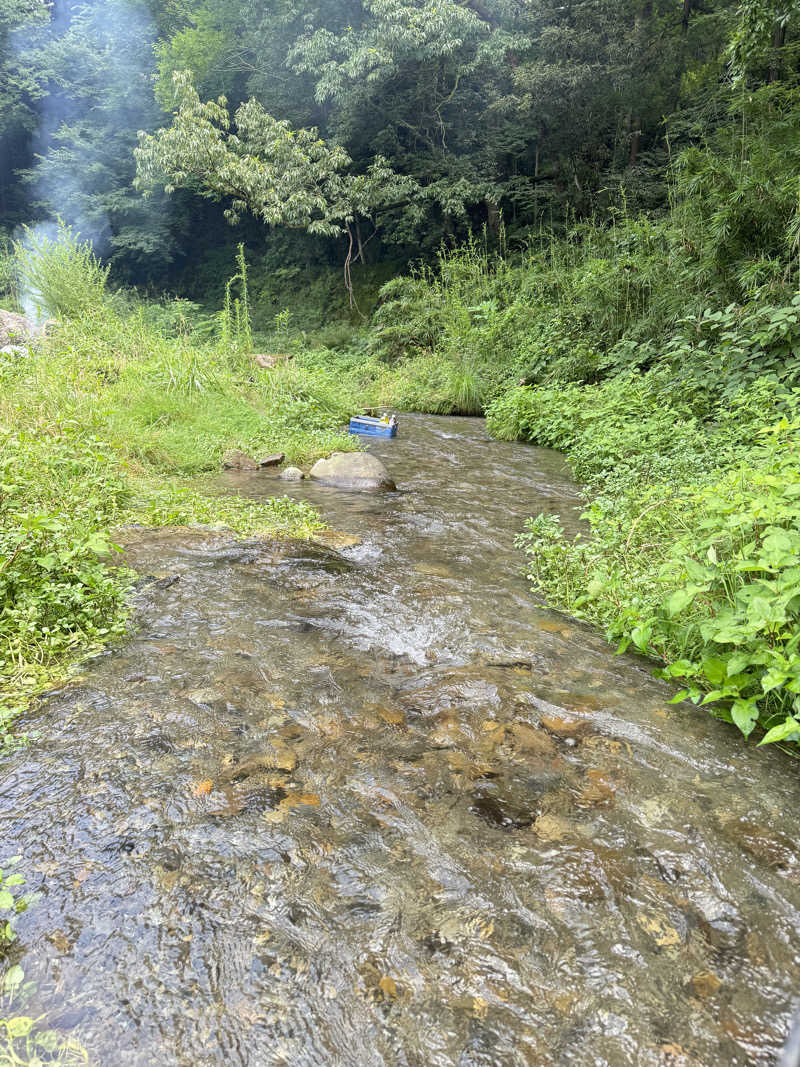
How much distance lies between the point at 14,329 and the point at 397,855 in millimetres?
9255

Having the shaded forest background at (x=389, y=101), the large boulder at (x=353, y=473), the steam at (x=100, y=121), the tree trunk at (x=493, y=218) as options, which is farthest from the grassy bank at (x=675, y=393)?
the steam at (x=100, y=121)

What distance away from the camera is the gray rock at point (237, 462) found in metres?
6.45

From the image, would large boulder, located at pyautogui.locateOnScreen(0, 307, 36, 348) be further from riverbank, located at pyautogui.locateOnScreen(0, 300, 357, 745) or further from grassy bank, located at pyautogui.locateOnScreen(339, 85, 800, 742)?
grassy bank, located at pyautogui.locateOnScreen(339, 85, 800, 742)

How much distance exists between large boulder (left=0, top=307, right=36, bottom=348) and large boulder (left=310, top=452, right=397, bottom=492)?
14.7 ft

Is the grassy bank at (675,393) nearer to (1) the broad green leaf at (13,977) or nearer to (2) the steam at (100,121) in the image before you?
(1) the broad green leaf at (13,977)

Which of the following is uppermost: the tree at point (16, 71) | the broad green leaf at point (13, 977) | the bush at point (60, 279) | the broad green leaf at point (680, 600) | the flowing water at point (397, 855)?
the tree at point (16, 71)

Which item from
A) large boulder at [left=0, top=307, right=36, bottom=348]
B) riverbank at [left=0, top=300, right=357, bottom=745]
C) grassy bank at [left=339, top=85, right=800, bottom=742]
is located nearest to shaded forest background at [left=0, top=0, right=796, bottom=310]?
grassy bank at [left=339, top=85, right=800, bottom=742]

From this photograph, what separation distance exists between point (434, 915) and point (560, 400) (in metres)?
7.28

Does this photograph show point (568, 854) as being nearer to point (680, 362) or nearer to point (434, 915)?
point (434, 915)

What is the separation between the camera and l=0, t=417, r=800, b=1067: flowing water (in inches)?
51.0

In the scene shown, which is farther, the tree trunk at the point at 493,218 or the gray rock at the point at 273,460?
the tree trunk at the point at 493,218

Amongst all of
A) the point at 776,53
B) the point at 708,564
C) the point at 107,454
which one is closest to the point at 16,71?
the point at 776,53

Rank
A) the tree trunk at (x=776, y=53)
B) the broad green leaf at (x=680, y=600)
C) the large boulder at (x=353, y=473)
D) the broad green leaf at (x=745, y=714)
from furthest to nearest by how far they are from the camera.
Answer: the tree trunk at (x=776, y=53), the large boulder at (x=353, y=473), the broad green leaf at (x=680, y=600), the broad green leaf at (x=745, y=714)

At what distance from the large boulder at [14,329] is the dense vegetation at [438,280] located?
38 centimetres
